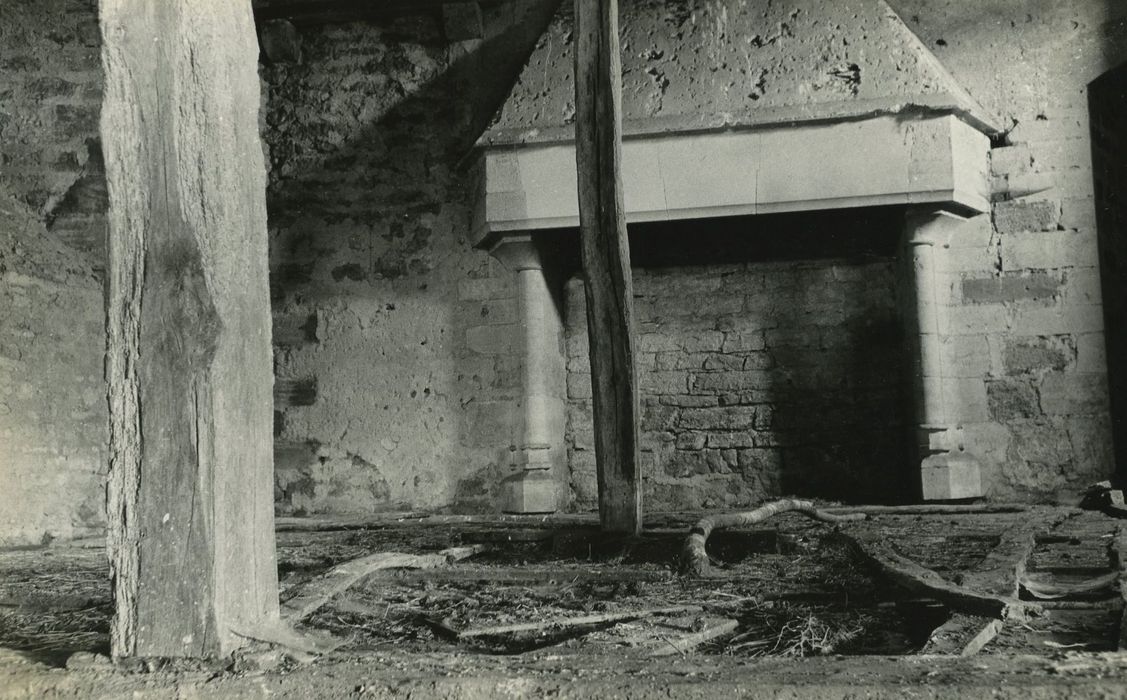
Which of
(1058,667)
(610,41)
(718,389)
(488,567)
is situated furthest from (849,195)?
(1058,667)

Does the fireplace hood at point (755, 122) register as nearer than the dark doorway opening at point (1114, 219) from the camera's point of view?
Yes

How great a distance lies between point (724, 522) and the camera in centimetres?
404

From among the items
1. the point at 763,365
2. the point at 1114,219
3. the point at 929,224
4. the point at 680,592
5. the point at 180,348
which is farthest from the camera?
the point at 763,365

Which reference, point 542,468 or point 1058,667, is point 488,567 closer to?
point 1058,667

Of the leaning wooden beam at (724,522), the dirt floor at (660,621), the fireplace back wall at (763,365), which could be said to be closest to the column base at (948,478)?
the fireplace back wall at (763,365)

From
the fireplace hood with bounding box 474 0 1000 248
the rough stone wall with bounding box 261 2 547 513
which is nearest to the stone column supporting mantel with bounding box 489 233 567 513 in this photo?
the rough stone wall with bounding box 261 2 547 513

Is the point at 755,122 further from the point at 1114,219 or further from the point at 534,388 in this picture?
the point at 1114,219

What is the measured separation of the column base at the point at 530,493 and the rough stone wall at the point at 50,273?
7.00ft

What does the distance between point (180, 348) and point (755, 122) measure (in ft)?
12.4

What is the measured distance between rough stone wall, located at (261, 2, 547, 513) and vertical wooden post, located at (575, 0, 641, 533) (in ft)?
6.94

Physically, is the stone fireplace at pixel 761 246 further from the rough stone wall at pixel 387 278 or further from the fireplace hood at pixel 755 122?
the rough stone wall at pixel 387 278

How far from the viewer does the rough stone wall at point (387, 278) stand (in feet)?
19.4

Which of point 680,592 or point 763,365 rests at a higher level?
point 763,365

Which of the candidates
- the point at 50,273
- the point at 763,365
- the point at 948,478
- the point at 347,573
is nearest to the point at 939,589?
the point at 347,573
